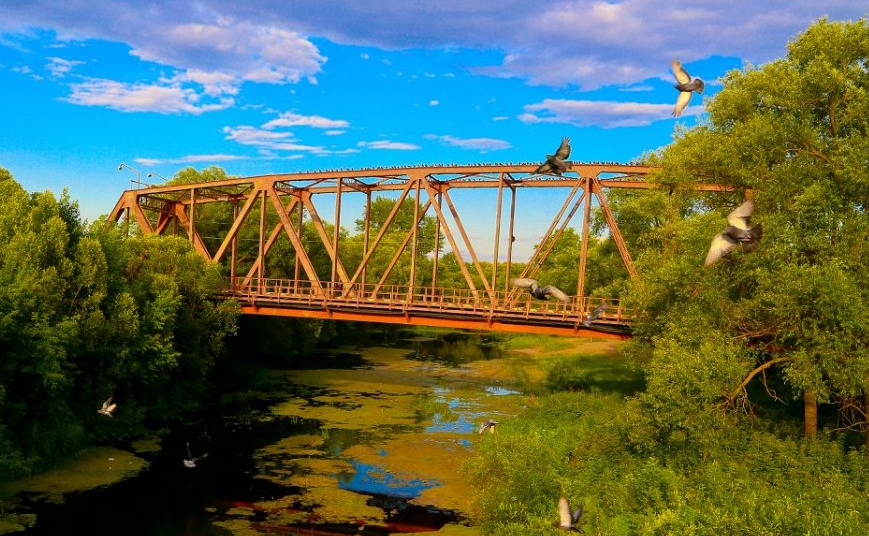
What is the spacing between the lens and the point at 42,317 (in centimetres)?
2319

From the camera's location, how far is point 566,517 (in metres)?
14.3

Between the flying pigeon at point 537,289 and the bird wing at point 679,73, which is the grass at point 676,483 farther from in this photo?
the bird wing at point 679,73

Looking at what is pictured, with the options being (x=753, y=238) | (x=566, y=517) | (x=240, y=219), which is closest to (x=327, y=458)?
(x=566, y=517)

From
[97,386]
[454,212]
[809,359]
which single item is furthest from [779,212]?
[97,386]

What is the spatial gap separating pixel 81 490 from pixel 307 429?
1058cm

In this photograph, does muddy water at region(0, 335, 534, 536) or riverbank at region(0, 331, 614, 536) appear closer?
muddy water at region(0, 335, 534, 536)

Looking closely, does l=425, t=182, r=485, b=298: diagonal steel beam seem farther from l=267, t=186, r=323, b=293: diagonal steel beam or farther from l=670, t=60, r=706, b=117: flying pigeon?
l=670, t=60, r=706, b=117: flying pigeon

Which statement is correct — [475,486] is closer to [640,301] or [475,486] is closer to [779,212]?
[640,301]

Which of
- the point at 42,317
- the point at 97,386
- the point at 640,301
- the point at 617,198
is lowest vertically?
the point at 97,386

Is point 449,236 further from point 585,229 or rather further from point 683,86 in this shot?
point 683,86

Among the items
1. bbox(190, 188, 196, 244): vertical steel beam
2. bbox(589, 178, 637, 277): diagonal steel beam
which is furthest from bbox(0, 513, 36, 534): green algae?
bbox(190, 188, 196, 244): vertical steel beam

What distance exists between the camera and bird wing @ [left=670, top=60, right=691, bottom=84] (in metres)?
14.7

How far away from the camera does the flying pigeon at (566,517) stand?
1405 centimetres

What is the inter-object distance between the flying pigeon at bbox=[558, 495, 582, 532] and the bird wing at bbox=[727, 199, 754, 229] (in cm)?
759
